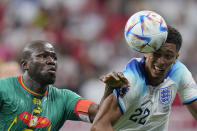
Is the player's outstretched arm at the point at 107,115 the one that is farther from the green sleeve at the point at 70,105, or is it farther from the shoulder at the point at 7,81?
the shoulder at the point at 7,81

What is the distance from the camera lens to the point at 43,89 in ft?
18.1

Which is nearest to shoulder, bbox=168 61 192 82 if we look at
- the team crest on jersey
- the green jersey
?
the team crest on jersey

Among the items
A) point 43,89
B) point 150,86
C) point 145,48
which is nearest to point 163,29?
point 145,48

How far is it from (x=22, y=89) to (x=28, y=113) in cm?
28

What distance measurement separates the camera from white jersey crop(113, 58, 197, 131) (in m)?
4.93

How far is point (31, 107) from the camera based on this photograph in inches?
213

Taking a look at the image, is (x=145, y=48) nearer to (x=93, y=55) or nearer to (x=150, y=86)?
(x=150, y=86)

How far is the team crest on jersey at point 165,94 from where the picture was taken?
5.24 meters

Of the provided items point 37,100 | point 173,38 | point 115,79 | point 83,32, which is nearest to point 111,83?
point 115,79

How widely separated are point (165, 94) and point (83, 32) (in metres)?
6.09

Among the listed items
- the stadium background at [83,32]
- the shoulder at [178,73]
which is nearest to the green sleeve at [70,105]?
the shoulder at [178,73]

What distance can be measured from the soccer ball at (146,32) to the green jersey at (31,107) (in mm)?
1221

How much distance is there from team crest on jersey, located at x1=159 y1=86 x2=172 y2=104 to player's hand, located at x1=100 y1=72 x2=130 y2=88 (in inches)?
24.7

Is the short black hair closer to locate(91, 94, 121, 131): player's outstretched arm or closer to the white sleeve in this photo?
the white sleeve
